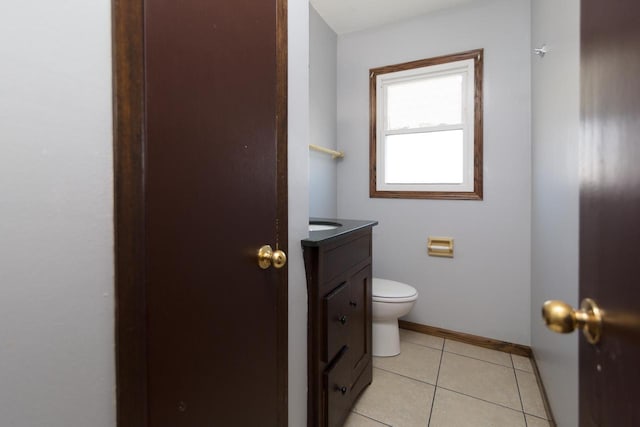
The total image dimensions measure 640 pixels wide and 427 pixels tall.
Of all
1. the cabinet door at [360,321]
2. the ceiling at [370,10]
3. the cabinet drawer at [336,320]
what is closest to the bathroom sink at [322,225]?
the cabinet door at [360,321]

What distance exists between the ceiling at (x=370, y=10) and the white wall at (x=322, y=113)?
0.09 m

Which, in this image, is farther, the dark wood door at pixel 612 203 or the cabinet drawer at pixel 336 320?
the cabinet drawer at pixel 336 320

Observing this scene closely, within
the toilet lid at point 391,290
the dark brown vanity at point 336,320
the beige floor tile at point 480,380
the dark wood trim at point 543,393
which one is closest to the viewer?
the dark brown vanity at point 336,320

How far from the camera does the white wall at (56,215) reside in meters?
0.43

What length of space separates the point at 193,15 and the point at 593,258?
2.95 ft

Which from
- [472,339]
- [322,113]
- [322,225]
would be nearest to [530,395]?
[472,339]

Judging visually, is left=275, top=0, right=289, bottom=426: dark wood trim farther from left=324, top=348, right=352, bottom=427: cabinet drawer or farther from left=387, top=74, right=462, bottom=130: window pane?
left=387, top=74, right=462, bottom=130: window pane

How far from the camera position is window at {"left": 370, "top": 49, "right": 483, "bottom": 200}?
236 cm

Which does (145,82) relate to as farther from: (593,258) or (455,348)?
(455,348)

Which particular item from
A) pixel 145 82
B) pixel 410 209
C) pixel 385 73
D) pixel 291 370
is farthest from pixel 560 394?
pixel 385 73

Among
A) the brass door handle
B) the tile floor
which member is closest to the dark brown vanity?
the tile floor

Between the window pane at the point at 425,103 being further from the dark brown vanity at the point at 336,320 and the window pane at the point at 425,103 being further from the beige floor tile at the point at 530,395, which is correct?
the beige floor tile at the point at 530,395

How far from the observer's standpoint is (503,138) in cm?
225

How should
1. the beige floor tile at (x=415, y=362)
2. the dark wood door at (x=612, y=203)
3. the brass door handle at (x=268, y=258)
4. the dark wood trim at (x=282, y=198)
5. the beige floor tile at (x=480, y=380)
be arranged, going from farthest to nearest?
the beige floor tile at (x=415, y=362)
the beige floor tile at (x=480, y=380)
the dark wood trim at (x=282, y=198)
the brass door handle at (x=268, y=258)
the dark wood door at (x=612, y=203)
